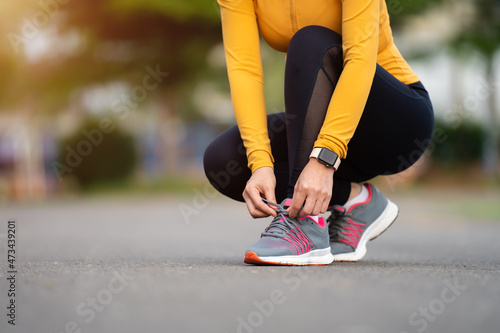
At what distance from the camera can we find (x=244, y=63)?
2148mm

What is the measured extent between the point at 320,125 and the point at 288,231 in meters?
0.36

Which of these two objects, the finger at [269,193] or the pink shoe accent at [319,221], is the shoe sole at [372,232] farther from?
the finger at [269,193]

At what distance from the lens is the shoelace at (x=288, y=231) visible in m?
1.88

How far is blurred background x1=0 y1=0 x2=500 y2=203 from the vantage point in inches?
539

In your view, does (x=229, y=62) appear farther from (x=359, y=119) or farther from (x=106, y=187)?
(x=106, y=187)

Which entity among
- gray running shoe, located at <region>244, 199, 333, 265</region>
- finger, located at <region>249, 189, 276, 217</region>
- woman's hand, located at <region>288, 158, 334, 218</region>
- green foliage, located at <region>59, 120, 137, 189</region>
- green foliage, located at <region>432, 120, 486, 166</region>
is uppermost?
woman's hand, located at <region>288, 158, 334, 218</region>

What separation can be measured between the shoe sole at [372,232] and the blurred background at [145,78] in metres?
10.5

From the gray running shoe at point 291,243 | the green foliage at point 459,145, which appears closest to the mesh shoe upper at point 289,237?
the gray running shoe at point 291,243

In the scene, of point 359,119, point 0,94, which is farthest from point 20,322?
point 0,94

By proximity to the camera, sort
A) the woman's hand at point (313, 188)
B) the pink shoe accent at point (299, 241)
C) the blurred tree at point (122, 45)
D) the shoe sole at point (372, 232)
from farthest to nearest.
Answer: the blurred tree at point (122, 45) → the shoe sole at point (372, 232) → the pink shoe accent at point (299, 241) → the woman's hand at point (313, 188)

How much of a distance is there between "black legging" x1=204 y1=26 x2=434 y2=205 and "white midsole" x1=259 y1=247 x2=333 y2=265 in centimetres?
21

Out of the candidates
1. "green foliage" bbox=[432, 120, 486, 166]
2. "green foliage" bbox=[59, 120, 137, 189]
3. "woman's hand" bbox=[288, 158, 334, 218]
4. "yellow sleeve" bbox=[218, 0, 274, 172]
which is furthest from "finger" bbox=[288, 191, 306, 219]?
"green foliage" bbox=[432, 120, 486, 166]

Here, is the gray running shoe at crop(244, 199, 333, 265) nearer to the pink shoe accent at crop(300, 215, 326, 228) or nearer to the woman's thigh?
the pink shoe accent at crop(300, 215, 326, 228)

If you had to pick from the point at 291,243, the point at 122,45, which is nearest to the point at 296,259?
the point at 291,243
